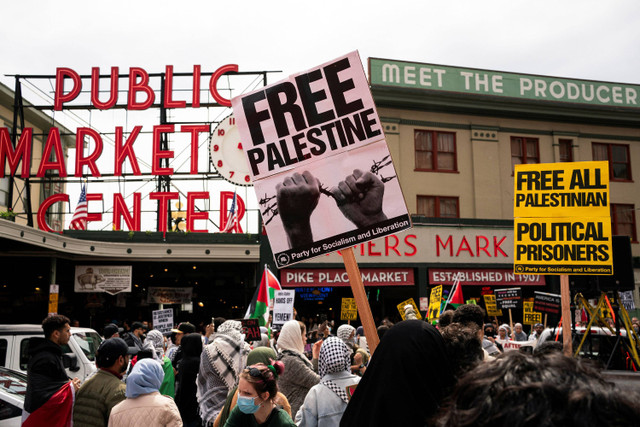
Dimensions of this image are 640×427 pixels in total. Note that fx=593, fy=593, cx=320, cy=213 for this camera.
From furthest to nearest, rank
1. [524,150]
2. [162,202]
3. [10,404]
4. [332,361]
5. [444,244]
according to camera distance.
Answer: [524,150] < [162,202] < [444,244] < [10,404] < [332,361]

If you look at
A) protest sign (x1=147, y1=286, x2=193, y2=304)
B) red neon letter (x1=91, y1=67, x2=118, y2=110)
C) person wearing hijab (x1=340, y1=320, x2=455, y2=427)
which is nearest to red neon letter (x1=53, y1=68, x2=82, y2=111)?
red neon letter (x1=91, y1=67, x2=118, y2=110)

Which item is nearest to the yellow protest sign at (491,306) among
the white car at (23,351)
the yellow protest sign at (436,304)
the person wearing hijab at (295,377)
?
the yellow protest sign at (436,304)

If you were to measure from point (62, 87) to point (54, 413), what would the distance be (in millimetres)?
27768

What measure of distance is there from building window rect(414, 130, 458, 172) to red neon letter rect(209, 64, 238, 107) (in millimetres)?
9797

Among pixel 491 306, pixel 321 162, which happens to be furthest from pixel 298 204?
pixel 491 306

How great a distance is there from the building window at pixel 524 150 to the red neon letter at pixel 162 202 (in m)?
15.7

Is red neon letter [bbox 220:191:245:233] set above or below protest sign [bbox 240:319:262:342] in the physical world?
above

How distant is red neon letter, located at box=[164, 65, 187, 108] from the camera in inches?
1164

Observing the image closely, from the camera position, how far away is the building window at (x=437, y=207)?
2645 cm

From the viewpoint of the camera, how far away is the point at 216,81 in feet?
98.3

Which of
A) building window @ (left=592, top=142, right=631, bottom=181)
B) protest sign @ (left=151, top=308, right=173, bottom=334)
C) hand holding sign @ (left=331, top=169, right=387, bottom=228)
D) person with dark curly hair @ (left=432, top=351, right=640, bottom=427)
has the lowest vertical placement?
protest sign @ (left=151, top=308, right=173, bottom=334)

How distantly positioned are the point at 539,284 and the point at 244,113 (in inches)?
951

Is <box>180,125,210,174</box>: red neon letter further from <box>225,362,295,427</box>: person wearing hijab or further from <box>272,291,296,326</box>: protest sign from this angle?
<box>225,362,295,427</box>: person wearing hijab

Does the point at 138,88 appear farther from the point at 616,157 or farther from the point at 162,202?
the point at 616,157
